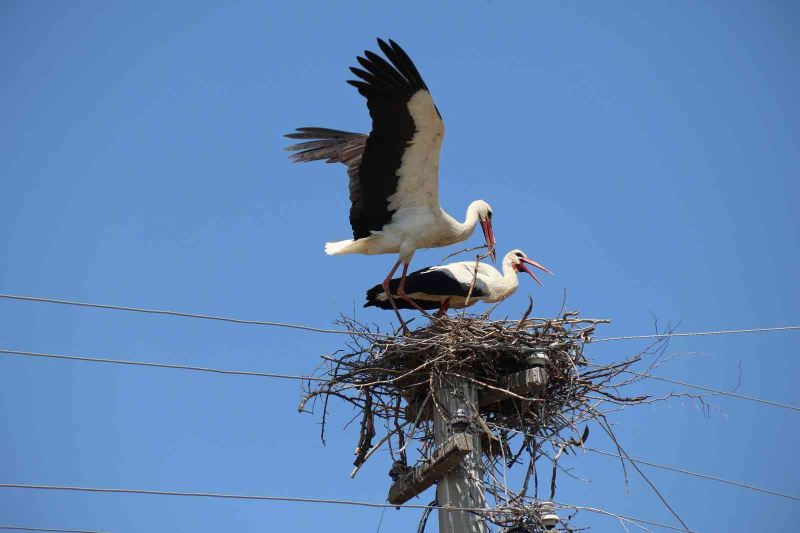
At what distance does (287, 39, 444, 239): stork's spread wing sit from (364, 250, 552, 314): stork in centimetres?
61

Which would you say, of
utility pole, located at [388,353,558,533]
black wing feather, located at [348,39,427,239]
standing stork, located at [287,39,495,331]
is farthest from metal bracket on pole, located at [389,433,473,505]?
black wing feather, located at [348,39,427,239]

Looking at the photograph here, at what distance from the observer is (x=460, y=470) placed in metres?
6.39

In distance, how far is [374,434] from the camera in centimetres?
722

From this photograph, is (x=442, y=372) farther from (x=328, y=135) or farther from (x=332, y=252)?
(x=328, y=135)

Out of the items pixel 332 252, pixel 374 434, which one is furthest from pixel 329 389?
pixel 332 252

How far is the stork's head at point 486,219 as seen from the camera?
388 inches

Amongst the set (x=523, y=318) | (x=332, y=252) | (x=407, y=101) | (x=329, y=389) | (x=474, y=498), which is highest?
(x=407, y=101)

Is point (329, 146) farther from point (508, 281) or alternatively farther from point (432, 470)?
point (432, 470)

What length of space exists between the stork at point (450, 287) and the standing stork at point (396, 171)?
130 mm

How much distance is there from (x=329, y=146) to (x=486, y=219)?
66.9 inches

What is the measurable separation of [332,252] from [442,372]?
2733 mm

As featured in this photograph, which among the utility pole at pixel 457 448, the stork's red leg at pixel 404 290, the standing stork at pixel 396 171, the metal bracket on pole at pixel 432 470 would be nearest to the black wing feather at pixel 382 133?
the standing stork at pixel 396 171

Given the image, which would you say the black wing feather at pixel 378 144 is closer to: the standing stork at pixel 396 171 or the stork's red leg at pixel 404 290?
the standing stork at pixel 396 171

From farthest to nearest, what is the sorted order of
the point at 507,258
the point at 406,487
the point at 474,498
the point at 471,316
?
the point at 507,258 → the point at 471,316 → the point at 406,487 → the point at 474,498
